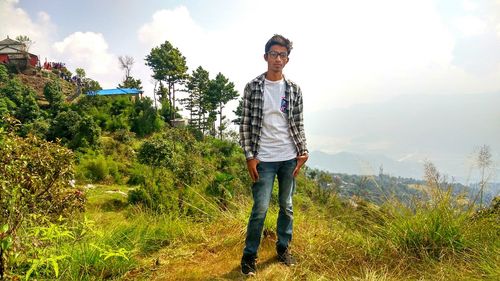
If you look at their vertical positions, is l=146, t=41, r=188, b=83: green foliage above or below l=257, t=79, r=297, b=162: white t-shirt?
above

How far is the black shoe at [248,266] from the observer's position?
2.73m

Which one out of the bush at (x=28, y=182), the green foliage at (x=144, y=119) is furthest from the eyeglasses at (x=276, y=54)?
the green foliage at (x=144, y=119)

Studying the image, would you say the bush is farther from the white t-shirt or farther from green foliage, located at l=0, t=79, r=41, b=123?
green foliage, located at l=0, t=79, r=41, b=123

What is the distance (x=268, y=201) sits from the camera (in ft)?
8.91

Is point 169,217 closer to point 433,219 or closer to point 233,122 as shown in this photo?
point 433,219

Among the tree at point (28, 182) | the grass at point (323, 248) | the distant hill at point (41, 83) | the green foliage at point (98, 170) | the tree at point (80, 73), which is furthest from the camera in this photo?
the tree at point (80, 73)

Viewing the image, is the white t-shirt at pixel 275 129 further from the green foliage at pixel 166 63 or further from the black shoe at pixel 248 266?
the green foliage at pixel 166 63

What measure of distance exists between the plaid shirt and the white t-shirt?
36 mm

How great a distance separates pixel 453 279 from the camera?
236 centimetres

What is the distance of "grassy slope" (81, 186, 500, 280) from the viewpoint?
2592 millimetres

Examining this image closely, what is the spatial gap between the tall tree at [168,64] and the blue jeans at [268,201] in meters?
35.4

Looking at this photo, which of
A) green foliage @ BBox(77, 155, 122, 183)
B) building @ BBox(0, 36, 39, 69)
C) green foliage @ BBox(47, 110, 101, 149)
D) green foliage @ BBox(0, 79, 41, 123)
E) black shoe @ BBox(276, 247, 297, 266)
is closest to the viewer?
black shoe @ BBox(276, 247, 297, 266)

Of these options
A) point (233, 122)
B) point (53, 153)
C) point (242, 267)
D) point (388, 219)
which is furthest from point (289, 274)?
point (233, 122)

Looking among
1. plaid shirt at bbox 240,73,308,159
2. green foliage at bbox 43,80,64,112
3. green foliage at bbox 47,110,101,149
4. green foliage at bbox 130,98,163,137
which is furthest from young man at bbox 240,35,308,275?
green foliage at bbox 43,80,64,112
